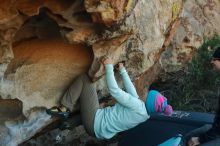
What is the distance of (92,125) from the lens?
5.10m

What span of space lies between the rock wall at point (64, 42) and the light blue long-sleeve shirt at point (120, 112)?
0.69 feet

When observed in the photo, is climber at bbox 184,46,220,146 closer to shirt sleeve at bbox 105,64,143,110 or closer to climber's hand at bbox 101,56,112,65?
shirt sleeve at bbox 105,64,143,110

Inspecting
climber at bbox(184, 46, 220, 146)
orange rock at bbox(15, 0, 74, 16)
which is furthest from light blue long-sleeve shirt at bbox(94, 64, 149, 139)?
orange rock at bbox(15, 0, 74, 16)

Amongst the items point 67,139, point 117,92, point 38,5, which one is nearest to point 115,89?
point 117,92

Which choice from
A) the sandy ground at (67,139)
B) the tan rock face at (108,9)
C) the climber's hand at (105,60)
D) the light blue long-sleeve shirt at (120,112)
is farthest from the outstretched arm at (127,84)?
the sandy ground at (67,139)

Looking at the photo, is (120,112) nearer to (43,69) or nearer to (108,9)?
(43,69)

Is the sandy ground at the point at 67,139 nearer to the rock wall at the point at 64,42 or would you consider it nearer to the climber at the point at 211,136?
the rock wall at the point at 64,42

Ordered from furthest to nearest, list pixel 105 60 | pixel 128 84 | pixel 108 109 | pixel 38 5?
pixel 108 109 → pixel 128 84 → pixel 105 60 → pixel 38 5

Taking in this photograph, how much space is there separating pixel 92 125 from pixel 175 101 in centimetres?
231

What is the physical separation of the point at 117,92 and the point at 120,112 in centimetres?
30

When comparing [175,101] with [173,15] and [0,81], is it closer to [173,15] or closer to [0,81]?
[173,15]

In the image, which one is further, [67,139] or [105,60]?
[67,139]

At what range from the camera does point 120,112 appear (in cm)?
501

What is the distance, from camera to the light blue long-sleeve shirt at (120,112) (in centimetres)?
479
